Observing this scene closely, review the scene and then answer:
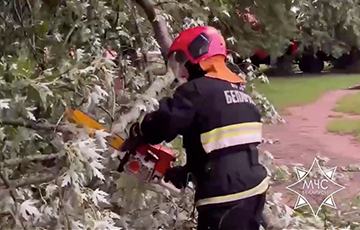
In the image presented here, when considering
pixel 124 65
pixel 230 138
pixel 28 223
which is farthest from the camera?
pixel 124 65

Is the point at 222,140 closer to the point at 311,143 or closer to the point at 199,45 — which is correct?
the point at 199,45

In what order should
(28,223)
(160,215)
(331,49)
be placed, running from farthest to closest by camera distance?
(331,49), (160,215), (28,223)

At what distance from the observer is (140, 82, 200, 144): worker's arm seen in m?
2.84

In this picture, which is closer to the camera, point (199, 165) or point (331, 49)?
point (199, 165)

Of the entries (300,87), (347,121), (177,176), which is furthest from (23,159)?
(300,87)

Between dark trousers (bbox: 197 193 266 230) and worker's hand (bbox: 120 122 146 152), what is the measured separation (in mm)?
462

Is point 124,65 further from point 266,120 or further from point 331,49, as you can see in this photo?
point 331,49

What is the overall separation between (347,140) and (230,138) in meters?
6.07

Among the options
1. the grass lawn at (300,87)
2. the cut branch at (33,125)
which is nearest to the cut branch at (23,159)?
the cut branch at (33,125)

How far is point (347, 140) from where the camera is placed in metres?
8.60

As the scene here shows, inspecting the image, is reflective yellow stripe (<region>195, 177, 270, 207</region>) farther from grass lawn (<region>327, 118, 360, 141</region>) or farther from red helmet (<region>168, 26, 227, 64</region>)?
grass lawn (<region>327, 118, 360, 141</region>)

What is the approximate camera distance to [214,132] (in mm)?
2916

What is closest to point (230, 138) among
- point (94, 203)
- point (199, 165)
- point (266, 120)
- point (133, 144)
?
point (199, 165)

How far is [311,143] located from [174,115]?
604 centimetres
